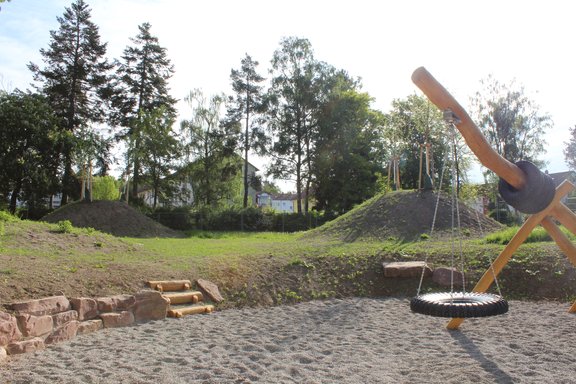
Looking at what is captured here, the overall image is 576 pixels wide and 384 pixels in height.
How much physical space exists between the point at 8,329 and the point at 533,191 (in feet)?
18.0

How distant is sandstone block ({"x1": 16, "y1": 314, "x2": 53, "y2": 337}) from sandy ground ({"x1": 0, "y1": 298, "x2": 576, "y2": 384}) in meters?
0.27

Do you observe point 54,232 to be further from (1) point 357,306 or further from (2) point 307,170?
(2) point 307,170

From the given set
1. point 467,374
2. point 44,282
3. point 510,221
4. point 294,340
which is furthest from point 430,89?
point 510,221

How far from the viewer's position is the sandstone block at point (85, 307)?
19.1 feet

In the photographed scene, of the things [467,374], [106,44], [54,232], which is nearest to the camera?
[467,374]

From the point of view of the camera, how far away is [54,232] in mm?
10461

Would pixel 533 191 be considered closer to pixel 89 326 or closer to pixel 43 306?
pixel 89 326

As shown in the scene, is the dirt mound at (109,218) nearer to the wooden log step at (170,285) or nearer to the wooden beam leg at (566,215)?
the wooden log step at (170,285)

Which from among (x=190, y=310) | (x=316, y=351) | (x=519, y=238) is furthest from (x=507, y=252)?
(x=190, y=310)

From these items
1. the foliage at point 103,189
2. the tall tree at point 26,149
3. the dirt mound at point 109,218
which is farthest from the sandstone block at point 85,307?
the tall tree at point 26,149

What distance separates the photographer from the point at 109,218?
68.0 feet

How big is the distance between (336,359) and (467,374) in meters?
1.28

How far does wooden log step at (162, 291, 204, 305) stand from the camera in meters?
7.15

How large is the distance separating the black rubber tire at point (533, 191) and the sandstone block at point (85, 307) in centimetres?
519
